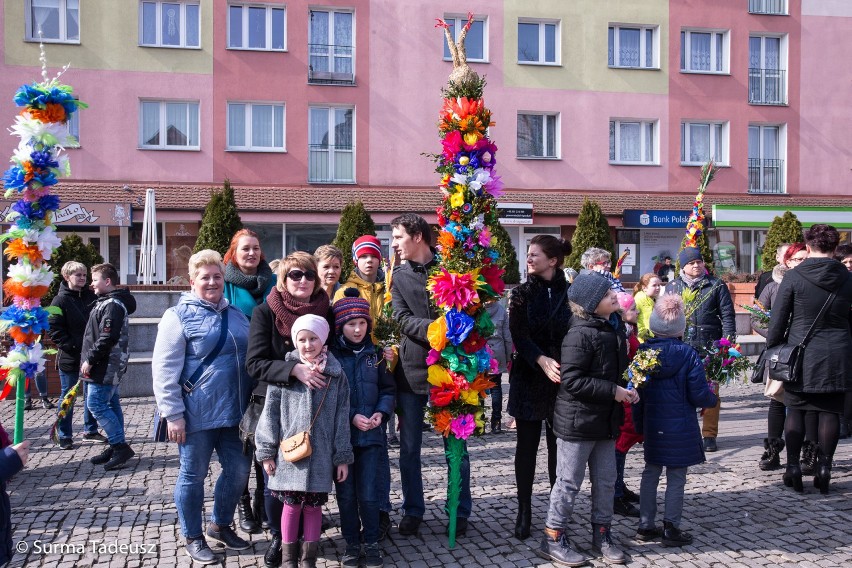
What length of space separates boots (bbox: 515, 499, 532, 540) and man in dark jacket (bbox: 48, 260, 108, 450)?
493 centimetres

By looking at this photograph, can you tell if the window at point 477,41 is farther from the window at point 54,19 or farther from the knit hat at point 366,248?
the knit hat at point 366,248

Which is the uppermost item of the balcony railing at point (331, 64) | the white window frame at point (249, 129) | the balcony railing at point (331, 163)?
the balcony railing at point (331, 64)

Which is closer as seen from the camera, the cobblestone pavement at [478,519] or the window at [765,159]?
the cobblestone pavement at [478,519]

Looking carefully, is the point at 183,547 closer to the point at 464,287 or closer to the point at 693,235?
the point at 464,287

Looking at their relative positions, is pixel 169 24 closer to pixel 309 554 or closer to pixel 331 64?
pixel 331 64

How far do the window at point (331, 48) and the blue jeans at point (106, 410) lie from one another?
16.3m

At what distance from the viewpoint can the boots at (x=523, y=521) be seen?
194 inches

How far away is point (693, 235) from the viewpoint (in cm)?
923

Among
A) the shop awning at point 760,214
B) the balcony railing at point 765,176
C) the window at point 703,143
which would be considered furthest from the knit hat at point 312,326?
the balcony railing at point 765,176

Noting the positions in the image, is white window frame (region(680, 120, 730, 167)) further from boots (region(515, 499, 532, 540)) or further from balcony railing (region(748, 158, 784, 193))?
boots (region(515, 499, 532, 540))

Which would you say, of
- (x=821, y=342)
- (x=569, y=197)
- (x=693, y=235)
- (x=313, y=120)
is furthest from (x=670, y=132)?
(x=821, y=342)

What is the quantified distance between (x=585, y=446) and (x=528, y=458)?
54cm

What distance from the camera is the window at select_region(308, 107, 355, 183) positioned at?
22.2 meters

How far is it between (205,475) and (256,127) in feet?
60.7
